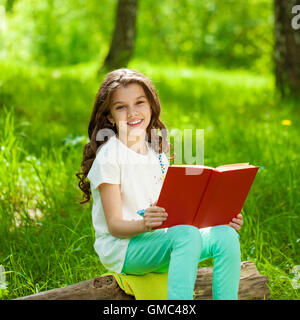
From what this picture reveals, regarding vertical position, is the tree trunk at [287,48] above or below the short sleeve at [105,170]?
above

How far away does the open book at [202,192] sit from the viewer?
1651 millimetres

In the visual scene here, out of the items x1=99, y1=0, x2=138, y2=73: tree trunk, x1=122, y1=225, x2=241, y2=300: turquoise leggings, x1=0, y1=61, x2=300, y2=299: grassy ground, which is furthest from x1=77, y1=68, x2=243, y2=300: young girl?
x1=99, y1=0, x2=138, y2=73: tree trunk

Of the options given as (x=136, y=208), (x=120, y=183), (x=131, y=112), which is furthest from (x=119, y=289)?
(x=131, y=112)

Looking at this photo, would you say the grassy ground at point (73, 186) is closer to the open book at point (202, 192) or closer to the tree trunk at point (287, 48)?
the tree trunk at point (287, 48)

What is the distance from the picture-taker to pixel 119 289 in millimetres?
1938

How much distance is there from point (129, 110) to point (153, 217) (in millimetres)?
510

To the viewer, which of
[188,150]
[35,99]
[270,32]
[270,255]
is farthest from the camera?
[270,32]

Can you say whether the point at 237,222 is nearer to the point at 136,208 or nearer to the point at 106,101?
the point at 136,208

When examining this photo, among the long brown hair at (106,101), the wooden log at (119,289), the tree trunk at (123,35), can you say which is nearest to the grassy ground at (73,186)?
the wooden log at (119,289)

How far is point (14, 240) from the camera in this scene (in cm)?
246

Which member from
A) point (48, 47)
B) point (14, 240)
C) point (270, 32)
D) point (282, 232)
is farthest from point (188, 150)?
point (48, 47)

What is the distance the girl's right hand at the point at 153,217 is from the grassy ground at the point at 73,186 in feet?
2.27

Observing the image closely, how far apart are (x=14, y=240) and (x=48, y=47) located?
13335 millimetres
